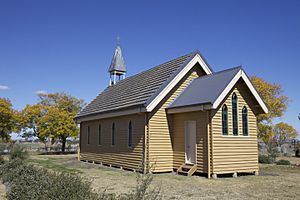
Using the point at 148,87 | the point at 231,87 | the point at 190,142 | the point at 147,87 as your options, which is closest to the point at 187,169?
the point at 190,142

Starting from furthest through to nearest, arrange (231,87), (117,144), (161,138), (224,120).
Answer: (117,144) < (161,138) < (224,120) < (231,87)

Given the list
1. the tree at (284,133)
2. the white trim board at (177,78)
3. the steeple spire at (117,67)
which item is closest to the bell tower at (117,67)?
the steeple spire at (117,67)

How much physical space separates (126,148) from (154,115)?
3.32 meters

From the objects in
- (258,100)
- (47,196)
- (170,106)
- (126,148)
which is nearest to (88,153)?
(126,148)

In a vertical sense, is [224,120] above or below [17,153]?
above

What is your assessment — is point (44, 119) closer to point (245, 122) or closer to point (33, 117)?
point (33, 117)

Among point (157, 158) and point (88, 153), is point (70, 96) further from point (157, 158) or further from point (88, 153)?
point (157, 158)

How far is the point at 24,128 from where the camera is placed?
166 feet

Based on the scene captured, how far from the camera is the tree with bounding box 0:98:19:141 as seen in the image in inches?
1822

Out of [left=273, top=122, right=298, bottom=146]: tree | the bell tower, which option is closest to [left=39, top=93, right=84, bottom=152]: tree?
the bell tower

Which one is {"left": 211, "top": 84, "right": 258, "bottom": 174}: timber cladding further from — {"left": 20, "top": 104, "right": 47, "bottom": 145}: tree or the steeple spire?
{"left": 20, "top": 104, "right": 47, "bottom": 145}: tree

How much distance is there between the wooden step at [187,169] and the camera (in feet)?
53.6

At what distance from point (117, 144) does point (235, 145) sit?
26.6 feet

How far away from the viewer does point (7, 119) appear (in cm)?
4691
